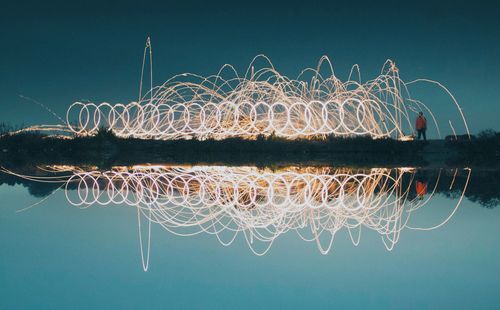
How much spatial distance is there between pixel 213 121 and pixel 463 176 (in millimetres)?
11569

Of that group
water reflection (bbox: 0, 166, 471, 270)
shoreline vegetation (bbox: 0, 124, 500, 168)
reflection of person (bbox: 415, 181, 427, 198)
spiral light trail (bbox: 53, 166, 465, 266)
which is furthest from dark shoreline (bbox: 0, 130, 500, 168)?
reflection of person (bbox: 415, 181, 427, 198)

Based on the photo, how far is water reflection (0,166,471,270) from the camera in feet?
20.3

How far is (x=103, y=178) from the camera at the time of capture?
11.5m

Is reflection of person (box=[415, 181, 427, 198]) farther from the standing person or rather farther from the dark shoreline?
the standing person

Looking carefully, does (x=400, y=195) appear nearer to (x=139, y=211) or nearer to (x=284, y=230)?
(x=284, y=230)

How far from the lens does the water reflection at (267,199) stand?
6188 mm

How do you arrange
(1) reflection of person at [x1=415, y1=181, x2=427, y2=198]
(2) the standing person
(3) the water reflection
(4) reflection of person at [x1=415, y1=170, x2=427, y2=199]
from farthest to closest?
(2) the standing person → (4) reflection of person at [x1=415, y1=170, x2=427, y2=199] → (1) reflection of person at [x1=415, y1=181, x2=427, y2=198] → (3) the water reflection

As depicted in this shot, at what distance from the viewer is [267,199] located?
27.7 ft

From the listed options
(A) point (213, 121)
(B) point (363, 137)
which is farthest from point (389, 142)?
(A) point (213, 121)

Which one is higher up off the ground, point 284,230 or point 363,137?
point 363,137

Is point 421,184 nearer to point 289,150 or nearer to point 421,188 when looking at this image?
point 421,188

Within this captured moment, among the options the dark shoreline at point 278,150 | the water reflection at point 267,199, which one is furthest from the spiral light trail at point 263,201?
the dark shoreline at point 278,150

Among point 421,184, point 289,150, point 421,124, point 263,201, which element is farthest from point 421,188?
point 421,124

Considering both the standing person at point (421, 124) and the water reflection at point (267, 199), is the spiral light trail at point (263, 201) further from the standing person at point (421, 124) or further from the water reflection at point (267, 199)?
the standing person at point (421, 124)
